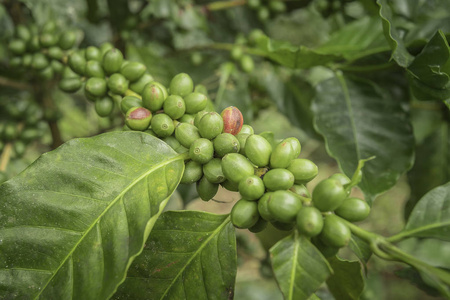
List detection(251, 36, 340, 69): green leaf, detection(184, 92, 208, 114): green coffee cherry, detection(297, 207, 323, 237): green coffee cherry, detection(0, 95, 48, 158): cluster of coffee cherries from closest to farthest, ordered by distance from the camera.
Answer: detection(297, 207, 323, 237): green coffee cherry
detection(184, 92, 208, 114): green coffee cherry
detection(251, 36, 340, 69): green leaf
detection(0, 95, 48, 158): cluster of coffee cherries

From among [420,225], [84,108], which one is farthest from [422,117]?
[84,108]

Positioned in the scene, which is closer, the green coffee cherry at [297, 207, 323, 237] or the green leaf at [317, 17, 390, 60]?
the green coffee cherry at [297, 207, 323, 237]

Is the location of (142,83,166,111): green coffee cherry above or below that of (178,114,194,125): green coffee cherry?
above

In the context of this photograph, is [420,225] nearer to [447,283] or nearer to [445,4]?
[447,283]

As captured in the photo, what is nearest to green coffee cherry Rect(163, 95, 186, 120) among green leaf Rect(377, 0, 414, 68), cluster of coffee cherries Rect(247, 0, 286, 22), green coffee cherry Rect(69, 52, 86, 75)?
green coffee cherry Rect(69, 52, 86, 75)

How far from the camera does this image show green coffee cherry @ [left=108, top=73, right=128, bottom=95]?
1.37 metres

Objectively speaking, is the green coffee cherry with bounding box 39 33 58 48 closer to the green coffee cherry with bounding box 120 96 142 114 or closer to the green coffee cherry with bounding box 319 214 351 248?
the green coffee cherry with bounding box 120 96 142 114

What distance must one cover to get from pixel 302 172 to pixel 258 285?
11.4ft

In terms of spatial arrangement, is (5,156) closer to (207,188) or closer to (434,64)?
(207,188)

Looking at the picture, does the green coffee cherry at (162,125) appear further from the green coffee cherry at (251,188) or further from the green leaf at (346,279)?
the green leaf at (346,279)

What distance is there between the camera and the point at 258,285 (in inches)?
165

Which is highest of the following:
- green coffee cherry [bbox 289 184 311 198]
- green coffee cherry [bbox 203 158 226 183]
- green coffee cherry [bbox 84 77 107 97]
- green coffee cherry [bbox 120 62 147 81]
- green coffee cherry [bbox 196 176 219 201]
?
green coffee cherry [bbox 120 62 147 81]

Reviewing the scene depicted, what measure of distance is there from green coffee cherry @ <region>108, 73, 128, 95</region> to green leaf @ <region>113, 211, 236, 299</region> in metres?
0.52

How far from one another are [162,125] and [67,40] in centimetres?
91
